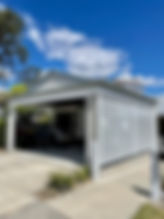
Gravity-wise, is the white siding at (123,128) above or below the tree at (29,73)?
below

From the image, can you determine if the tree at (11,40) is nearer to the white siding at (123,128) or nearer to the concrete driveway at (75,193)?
the white siding at (123,128)

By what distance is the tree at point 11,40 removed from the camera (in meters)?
10.2

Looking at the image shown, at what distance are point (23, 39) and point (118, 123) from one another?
8.07 metres

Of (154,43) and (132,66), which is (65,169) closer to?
(132,66)

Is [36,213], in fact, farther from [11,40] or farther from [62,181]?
[11,40]

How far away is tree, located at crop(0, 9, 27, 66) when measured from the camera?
10.2 meters

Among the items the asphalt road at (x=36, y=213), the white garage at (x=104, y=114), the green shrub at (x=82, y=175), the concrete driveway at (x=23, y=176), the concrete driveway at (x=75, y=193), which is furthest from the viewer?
the white garage at (x=104, y=114)

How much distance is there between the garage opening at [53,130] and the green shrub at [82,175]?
1.50 m

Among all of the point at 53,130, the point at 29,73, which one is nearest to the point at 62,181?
the point at 53,130

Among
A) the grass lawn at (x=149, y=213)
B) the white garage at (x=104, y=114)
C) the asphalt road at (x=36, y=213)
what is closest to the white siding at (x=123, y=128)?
the white garage at (x=104, y=114)

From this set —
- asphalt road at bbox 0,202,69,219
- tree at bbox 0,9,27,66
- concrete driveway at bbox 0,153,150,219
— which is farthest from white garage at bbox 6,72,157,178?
tree at bbox 0,9,27,66

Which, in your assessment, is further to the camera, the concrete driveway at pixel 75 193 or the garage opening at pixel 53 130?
the garage opening at pixel 53 130

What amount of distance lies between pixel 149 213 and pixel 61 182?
7.03ft

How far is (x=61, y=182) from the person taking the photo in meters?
4.58
